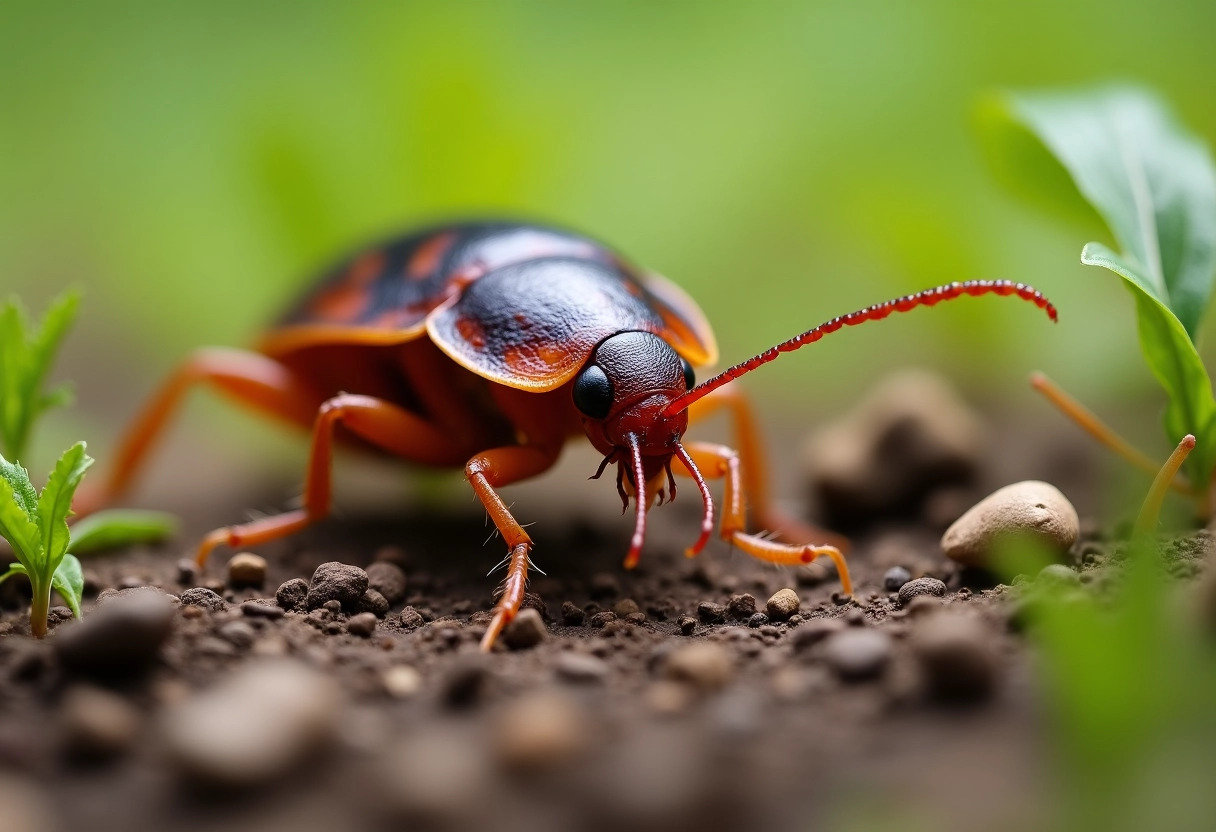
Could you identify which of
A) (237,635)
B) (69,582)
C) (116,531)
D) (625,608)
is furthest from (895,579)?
(116,531)

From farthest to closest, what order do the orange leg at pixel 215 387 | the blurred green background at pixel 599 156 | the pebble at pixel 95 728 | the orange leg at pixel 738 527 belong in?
1. the blurred green background at pixel 599 156
2. the orange leg at pixel 215 387
3. the orange leg at pixel 738 527
4. the pebble at pixel 95 728

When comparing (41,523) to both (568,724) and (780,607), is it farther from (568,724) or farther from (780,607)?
(780,607)

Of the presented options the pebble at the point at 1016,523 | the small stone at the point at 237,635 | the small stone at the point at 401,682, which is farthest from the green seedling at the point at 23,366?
the pebble at the point at 1016,523

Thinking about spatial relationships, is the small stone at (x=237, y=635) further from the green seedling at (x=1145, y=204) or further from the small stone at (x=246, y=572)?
the green seedling at (x=1145, y=204)

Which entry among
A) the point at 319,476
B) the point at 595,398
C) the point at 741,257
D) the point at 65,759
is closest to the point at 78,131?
the point at 741,257

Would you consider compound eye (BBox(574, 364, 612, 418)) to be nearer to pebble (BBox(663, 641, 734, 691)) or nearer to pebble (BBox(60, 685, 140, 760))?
pebble (BBox(663, 641, 734, 691))

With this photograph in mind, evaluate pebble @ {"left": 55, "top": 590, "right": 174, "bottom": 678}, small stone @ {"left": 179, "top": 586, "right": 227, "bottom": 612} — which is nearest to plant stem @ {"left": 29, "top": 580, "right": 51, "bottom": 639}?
small stone @ {"left": 179, "top": 586, "right": 227, "bottom": 612}
